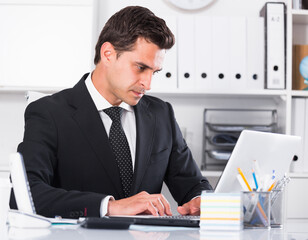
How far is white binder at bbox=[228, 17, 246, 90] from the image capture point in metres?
2.50

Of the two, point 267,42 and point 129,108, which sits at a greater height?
point 267,42

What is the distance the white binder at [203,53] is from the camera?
2.51 metres

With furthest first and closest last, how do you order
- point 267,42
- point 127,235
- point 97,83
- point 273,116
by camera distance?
point 273,116
point 267,42
point 97,83
point 127,235

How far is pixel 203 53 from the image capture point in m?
2.51

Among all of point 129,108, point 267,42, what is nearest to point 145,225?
point 129,108

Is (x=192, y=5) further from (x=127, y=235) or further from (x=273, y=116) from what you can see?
(x=127, y=235)

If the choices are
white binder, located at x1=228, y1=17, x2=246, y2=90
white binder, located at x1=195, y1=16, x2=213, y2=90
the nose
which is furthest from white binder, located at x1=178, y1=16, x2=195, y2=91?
the nose

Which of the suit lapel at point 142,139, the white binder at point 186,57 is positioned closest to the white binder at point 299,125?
the white binder at point 186,57

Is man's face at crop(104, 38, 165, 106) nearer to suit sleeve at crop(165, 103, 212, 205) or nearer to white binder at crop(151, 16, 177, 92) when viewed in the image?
suit sleeve at crop(165, 103, 212, 205)

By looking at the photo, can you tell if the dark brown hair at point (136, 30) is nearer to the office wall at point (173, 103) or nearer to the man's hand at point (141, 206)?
the man's hand at point (141, 206)

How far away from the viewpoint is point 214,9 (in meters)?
2.78

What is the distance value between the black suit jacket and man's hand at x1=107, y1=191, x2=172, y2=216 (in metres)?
0.22

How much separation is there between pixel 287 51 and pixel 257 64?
156 mm

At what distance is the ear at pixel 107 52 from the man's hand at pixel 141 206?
68 centimetres
